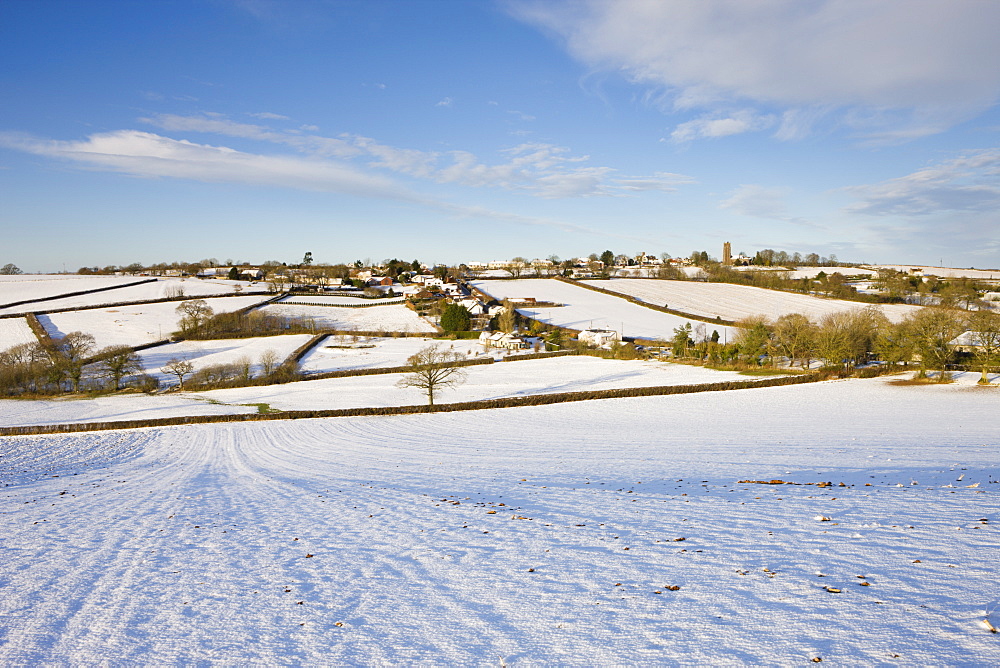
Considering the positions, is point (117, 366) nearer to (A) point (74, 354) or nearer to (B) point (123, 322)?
(A) point (74, 354)

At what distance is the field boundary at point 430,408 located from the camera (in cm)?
2939

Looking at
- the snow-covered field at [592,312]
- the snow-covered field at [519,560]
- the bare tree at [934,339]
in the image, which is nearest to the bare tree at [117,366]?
the snow-covered field at [519,560]

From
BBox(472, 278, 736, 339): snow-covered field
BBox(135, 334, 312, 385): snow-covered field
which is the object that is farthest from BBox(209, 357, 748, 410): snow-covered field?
BBox(472, 278, 736, 339): snow-covered field

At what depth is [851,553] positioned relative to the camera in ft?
26.8

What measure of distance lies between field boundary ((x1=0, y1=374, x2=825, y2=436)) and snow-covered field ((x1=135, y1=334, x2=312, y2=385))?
2218 cm

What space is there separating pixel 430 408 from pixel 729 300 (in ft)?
271

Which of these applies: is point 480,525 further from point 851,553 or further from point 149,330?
point 149,330

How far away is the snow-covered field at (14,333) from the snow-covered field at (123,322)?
2195 mm

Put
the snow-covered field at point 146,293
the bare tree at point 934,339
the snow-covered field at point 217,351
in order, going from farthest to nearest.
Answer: the snow-covered field at point 146,293
the snow-covered field at point 217,351
the bare tree at point 934,339

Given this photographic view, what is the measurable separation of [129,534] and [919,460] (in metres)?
23.9

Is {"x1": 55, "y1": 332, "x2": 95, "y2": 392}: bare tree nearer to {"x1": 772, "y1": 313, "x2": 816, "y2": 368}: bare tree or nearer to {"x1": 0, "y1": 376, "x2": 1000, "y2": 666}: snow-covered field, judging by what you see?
{"x1": 0, "y1": 376, "x2": 1000, "y2": 666}: snow-covered field

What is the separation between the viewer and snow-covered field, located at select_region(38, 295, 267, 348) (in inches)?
2591

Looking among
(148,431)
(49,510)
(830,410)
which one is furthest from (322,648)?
(830,410)

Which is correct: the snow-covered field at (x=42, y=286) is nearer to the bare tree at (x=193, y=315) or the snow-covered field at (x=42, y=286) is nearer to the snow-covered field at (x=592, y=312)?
the bare tree at (x=193, y=315)
